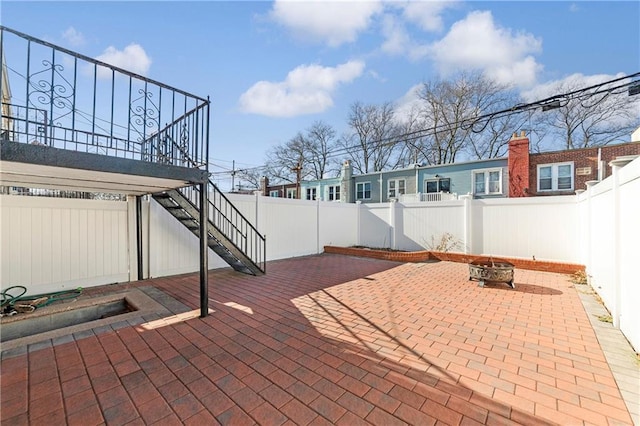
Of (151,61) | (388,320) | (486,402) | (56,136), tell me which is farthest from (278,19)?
(486,402)

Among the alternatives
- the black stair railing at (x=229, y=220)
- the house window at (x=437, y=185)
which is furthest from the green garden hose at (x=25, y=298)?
the house window at (x=437, y=185)

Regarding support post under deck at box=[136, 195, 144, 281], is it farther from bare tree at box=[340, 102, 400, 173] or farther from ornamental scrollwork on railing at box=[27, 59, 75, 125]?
bare tree at box=[340, 102, 400, 173]

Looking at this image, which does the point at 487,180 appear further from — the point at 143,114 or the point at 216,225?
the point at 143,114

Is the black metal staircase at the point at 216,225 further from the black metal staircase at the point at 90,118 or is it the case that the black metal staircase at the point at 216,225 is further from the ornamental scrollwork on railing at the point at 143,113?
the ornamental scrollwork on railing at the point at 143,113

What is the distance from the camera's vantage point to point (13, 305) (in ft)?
12.6

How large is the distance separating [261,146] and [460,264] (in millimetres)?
21284

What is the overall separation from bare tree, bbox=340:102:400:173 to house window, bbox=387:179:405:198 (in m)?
6.49

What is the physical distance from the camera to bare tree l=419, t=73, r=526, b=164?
19.5m

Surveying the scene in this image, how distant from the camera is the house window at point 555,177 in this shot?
41.5 feet

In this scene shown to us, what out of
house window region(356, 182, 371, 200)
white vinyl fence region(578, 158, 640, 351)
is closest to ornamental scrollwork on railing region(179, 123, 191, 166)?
white vinyl fence region(578, 158, 640, 351)

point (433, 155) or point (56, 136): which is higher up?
point (433, 155)

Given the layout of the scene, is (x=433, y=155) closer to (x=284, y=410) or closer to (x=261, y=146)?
(x=261, y=146)

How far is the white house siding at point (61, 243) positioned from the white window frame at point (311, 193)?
647 inches

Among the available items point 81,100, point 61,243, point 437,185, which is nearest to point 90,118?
point 81,100
